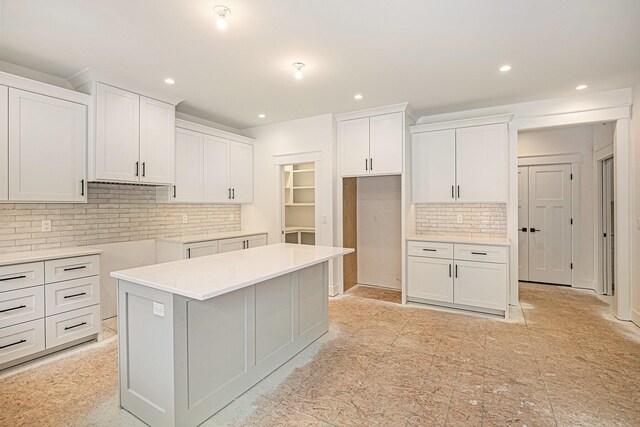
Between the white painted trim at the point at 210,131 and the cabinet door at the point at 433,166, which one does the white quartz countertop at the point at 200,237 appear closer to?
the white painted trim at the point at 210,131

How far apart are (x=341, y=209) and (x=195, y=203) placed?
2113 mm

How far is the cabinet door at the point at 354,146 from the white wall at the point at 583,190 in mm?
2445

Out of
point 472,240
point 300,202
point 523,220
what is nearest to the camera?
point 472,240

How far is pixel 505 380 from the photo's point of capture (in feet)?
8.05

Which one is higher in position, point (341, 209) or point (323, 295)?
point (341, 209)

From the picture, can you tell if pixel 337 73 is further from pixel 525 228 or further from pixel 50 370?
pixel 525 228

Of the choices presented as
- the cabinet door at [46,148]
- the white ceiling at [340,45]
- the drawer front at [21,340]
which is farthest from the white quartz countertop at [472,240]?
the drawer front at [21,340]

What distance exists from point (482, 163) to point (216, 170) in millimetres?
3666

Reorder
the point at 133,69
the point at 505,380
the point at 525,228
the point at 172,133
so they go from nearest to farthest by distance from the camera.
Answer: the point at 505,380
the point at 133,69
the point at 172,133
the point at 525,228

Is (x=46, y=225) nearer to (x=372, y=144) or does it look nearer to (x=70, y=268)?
(x=70, y=268)

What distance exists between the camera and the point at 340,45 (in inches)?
104

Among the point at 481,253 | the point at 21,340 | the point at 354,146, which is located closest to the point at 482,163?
the point at 481,253

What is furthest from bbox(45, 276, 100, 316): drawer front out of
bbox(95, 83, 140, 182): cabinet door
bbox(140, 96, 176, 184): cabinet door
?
bbox(140, 96, 176, 184): cabinet door

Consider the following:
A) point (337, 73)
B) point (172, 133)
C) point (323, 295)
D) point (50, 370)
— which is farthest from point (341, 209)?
point (50, 370)
